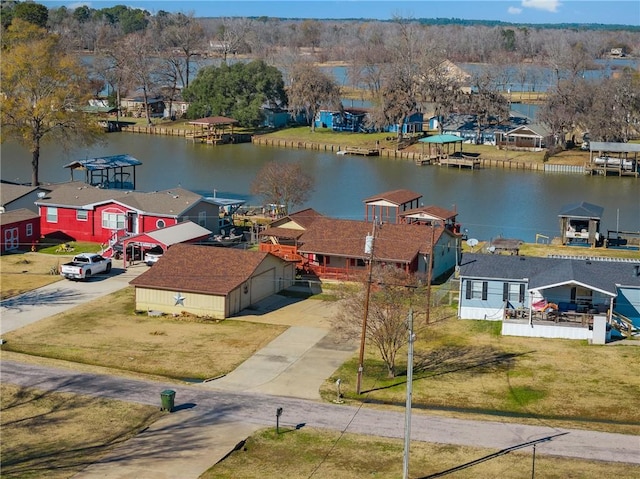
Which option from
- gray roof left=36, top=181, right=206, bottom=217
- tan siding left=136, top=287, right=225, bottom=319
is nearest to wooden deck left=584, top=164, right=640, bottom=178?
gray roof left=36, top=181, right=206, bottom=217

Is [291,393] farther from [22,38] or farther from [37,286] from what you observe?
[22,38]

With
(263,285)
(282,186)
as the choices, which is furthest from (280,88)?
(263,285)

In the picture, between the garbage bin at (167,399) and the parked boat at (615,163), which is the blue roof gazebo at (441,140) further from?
the garbage bin at (167,399)

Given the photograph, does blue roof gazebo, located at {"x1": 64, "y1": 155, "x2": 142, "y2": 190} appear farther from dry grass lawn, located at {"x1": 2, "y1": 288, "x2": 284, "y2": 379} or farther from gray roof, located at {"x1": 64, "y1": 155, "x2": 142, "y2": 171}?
dry grass lawn, located at {"x1": 2, "y1": 288, "x2": 284, "y2": 379}

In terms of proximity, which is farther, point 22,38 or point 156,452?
point 22,38

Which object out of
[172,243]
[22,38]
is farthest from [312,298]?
[22,38]

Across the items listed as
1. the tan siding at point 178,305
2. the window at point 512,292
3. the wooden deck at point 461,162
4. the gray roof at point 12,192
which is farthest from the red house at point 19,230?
the wooden deck at point 461,162
